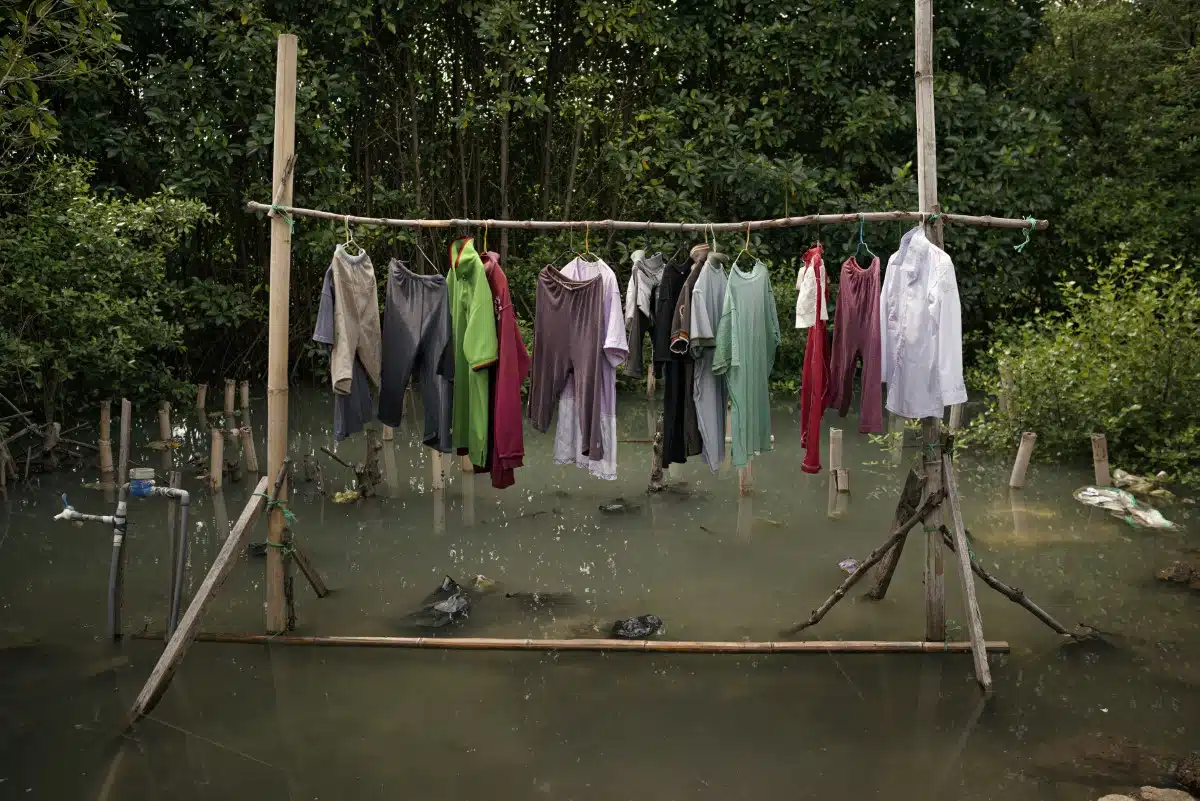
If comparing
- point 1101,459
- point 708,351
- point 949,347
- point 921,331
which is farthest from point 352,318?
point 1101,459

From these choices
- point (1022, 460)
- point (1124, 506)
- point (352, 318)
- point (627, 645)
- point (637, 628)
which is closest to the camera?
point (627, 645)

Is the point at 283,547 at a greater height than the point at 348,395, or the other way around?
the point at 348,395

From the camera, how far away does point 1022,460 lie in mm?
8227

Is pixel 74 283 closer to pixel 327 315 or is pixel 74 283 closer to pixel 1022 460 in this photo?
pixel 327 315

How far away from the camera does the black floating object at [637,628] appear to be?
5.58 metres

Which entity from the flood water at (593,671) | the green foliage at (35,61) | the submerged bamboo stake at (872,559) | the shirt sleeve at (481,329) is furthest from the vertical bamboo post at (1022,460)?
the green foliage at (35,61)

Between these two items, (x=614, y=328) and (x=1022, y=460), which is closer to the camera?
(x=614, y=328)

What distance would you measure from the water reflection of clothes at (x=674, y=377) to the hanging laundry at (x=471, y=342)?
829mm

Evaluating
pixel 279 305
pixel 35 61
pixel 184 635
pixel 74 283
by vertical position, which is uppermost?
pixel 35 61

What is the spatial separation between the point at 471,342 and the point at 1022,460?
504 centimetres

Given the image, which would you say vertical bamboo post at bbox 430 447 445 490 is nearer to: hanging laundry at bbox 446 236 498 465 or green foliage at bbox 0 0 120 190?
hanging laundry at bbox 446 236 498 465

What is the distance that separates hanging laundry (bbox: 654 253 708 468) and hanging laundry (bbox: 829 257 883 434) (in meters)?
0.72

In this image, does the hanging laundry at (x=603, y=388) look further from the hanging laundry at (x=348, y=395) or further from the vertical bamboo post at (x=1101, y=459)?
the vertical bamboo post at (x=1101, y=459)

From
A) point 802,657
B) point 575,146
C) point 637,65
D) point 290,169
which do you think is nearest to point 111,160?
point 575,146
